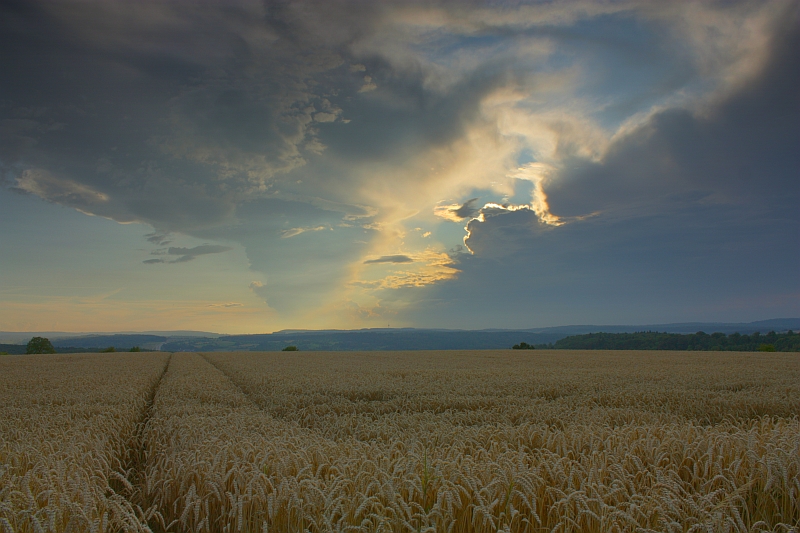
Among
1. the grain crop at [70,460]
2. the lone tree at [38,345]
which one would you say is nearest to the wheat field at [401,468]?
the grain crop at [70,460]

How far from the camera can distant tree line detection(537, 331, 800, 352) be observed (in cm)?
8019

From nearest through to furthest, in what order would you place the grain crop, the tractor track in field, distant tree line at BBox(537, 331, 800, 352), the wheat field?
the grain crop < the wheat field < the tractor track in field < distant tree line at BBox(537, 331, 800, 352)

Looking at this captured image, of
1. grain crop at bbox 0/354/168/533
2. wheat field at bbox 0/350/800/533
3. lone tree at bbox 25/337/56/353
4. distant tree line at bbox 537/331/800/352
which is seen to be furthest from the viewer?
lone tree at bbox 25/337/56/353

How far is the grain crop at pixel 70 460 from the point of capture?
332 cm

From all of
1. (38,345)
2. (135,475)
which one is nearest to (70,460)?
(135,475)

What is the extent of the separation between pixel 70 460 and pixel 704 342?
11060cm

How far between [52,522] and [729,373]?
25.1 m

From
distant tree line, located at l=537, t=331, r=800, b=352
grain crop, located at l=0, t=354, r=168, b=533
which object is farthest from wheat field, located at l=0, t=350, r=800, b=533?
distant tree line, located at l=537, t=331, r=800, b=352

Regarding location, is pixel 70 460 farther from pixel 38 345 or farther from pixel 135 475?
pixel 38 345

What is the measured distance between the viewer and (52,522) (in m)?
3.00

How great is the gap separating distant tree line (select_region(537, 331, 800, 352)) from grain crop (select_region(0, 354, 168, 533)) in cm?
8947

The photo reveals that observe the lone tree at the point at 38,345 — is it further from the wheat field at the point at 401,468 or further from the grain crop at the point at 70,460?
the wheat field at the point at 401,468

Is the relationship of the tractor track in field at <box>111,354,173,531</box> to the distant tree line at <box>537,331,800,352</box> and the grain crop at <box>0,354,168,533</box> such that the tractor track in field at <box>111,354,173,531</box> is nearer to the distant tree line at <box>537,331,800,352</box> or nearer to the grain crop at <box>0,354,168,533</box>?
the grain crop at <box>0,354,168,533</box>

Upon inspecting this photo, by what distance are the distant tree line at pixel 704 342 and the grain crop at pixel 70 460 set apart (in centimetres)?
8947
